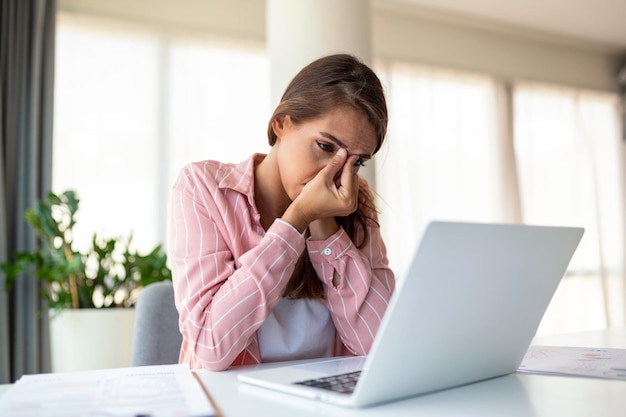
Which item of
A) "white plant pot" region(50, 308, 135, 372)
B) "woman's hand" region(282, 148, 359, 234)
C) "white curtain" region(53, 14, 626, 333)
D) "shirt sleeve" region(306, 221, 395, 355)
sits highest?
"white curtain" region(53, 14, 626, 333)

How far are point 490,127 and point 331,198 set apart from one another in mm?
4188

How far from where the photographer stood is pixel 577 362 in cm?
97

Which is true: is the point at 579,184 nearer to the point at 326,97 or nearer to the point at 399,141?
the point at 399,141

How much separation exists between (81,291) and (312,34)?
4.69 feet

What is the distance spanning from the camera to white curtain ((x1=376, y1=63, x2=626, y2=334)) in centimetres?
466

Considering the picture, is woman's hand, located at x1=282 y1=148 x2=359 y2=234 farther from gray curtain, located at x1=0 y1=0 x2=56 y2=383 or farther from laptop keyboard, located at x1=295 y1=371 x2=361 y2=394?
gray curtain, located at x1=0 y1=0 x2=56 y2=383

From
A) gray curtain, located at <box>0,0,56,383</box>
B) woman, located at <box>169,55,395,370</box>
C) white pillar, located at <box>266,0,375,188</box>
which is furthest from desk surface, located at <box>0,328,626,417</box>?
gray curtain, located at <box>0,0,56,383</box>

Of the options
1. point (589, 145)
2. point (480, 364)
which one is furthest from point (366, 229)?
point (589, 145)

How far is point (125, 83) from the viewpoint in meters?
3.77

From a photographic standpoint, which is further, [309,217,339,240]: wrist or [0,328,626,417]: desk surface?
[309,217,339,240]: wrist

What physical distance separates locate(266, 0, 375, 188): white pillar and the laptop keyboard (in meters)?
1.93

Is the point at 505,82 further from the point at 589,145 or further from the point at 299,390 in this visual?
the point at 299,390

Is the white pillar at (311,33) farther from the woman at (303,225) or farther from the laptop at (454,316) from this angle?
the laptop at (454,316)

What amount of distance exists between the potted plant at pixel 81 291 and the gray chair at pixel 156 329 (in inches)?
46.5
